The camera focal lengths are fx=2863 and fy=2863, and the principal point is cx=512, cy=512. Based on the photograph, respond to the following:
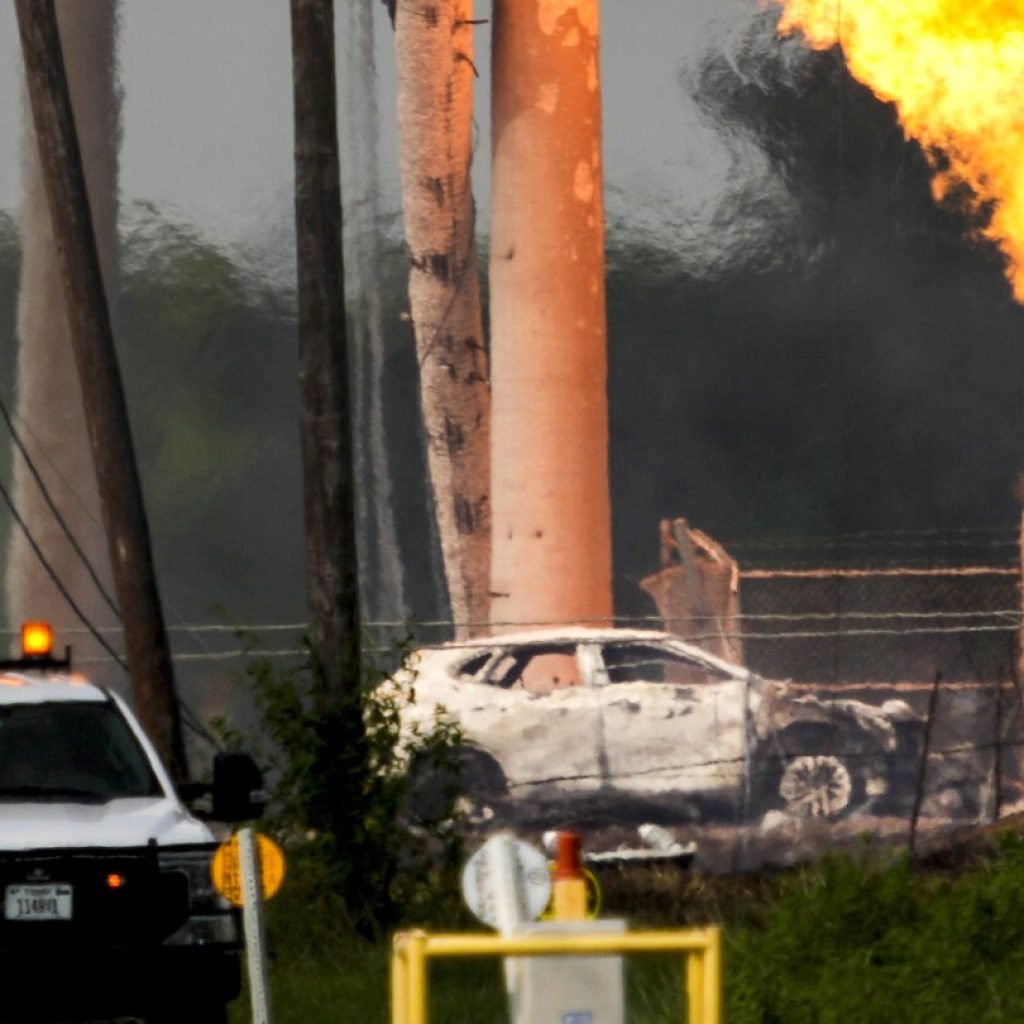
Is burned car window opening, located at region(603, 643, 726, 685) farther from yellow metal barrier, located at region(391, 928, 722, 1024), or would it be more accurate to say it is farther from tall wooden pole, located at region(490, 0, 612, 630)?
yellow metal barrier, located at region(391, 928, 722, 1024)

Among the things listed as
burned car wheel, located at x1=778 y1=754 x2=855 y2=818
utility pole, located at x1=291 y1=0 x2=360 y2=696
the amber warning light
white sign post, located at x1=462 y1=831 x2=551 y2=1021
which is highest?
utility pole, located at x1=291 y1=0 x2=360 y2=696

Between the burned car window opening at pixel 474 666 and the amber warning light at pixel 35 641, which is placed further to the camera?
the burned car window opening at pixel 474 666

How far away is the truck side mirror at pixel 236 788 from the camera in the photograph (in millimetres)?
11305

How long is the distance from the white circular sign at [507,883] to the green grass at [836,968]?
154cm

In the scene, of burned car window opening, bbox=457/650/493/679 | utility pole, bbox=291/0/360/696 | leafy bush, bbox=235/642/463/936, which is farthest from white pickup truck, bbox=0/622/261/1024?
burned car window opening, bbox=457/650/493/679

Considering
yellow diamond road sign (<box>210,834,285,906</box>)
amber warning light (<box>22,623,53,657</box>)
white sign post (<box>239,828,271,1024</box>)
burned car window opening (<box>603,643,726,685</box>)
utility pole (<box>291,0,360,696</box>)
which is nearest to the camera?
white sign post (<box>239,828,271,1024</box>)

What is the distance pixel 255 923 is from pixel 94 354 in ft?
28.5

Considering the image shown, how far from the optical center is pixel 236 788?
1134cm

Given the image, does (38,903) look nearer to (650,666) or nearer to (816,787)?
(650,666)

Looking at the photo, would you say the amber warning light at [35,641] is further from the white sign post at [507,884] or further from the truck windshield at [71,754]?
the white sign post at [507,884]

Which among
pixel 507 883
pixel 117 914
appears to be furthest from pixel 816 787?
pixel 507 883

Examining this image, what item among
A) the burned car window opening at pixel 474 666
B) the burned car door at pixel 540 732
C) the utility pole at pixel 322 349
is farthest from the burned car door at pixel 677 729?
the utility pole at pixel 322 349

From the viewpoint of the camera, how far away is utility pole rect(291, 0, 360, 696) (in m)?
15.8

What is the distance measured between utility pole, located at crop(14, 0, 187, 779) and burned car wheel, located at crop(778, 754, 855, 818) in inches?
246
